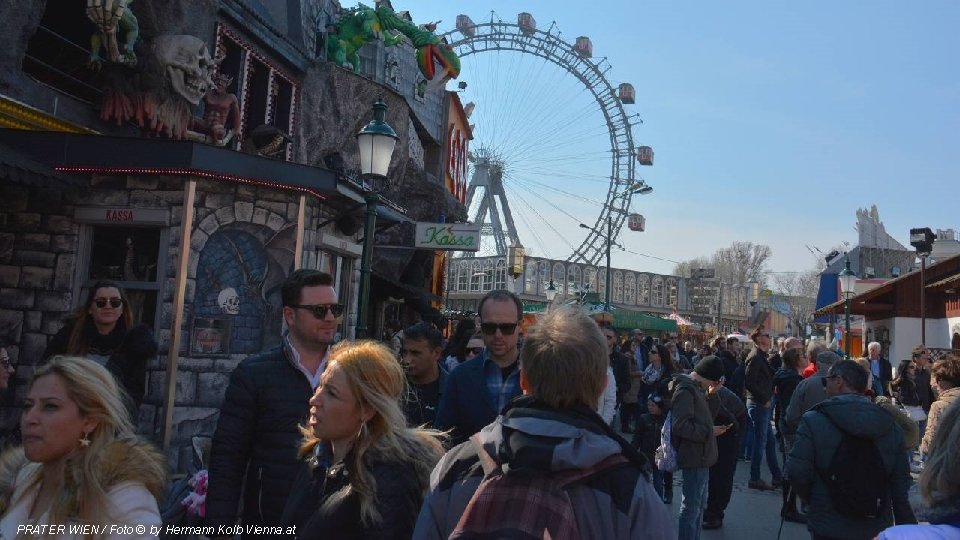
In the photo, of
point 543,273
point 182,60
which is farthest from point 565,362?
point 543,273

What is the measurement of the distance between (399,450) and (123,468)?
2.69 feet

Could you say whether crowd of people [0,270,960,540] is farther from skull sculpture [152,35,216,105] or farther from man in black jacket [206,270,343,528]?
skull sculpture [152,35,216,105]

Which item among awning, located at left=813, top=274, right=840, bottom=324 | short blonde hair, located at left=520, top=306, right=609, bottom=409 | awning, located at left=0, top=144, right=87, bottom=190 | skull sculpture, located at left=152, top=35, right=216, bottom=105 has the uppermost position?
skull sculpture, located at left=152, top=35, right=216, bottom=105

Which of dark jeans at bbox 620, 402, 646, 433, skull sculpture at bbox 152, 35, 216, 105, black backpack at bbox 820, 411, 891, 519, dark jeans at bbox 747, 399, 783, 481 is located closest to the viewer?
black backpack at bbox 820, 411, 891, 519

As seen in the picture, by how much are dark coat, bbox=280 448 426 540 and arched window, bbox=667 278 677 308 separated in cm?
6979

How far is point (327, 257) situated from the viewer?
880 cm

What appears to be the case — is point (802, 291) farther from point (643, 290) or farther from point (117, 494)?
point (117, 494)

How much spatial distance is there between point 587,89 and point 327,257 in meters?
31.0

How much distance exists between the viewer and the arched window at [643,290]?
2680 inches

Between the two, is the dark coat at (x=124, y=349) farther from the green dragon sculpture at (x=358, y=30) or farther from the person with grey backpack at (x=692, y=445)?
the green dragon sculpture at (x=358, y=30)

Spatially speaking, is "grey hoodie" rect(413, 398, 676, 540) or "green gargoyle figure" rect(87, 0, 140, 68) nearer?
"grey hoodie" rect(413, 398, 676, 540)

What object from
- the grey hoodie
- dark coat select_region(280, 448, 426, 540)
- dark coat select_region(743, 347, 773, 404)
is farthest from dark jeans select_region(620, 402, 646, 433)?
the grey hoodie

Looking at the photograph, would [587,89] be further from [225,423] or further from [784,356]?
[225,423]

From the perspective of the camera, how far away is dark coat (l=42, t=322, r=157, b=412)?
422cm
